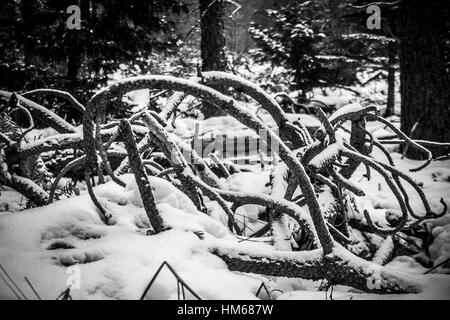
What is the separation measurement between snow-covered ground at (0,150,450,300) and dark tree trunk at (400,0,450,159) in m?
3.93

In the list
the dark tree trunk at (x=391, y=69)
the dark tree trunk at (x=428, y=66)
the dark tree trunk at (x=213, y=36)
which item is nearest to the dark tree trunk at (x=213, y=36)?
the dark tree trunk at (x=213, y=36)

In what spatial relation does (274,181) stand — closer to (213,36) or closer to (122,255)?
(122,255)

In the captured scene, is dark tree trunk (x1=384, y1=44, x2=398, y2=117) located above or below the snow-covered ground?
above

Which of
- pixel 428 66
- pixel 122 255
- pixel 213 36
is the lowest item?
pixel 122 255

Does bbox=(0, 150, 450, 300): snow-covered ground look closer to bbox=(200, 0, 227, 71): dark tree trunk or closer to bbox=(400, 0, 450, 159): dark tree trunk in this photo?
bbox=(400, 0, 450, 159): dark tree trunk

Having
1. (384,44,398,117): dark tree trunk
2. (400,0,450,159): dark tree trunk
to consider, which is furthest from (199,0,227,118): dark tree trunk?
(384,44,398,117): dark tree trunk

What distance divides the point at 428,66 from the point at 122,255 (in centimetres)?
492


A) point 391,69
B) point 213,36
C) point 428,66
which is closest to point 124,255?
point 428,66

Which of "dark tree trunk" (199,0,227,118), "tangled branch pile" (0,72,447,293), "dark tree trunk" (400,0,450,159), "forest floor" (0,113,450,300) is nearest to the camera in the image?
"forest floor" (0,113,450,300)

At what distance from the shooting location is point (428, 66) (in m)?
4.09

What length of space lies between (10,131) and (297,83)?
28.9 feet

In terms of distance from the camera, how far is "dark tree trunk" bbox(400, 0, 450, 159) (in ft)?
13.2

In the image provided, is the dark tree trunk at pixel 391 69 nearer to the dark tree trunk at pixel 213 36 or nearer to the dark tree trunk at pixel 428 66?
the dark tree trunk at pixel 428 66
